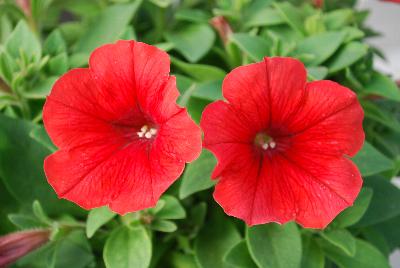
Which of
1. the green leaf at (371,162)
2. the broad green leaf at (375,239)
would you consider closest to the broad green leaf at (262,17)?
the green leaf at (371,162)

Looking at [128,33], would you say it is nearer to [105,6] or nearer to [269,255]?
[105,6]

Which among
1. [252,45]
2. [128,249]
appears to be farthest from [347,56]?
[128,249]

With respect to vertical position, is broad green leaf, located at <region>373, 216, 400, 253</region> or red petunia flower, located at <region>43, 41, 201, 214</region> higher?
red petunia flower, located at <region>43, 41, 201, 214</region>

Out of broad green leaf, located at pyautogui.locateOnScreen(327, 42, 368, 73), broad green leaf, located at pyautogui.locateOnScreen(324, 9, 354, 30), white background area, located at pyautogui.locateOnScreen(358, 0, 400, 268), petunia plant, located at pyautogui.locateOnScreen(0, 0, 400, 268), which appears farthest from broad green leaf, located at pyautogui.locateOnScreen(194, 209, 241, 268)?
white background area, located at pyautogui.locateOnScreen(358, 0, 400, 268)

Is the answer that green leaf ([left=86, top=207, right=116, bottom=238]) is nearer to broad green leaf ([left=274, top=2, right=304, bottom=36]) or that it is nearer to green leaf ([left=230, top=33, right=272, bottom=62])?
green leaf ([left=230, top=33, right=272, bottom=62])

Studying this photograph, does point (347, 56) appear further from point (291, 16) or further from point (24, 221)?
point (24, 221)

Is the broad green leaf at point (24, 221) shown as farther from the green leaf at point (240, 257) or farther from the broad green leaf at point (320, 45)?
the broad green leaf at point (320, 45)
